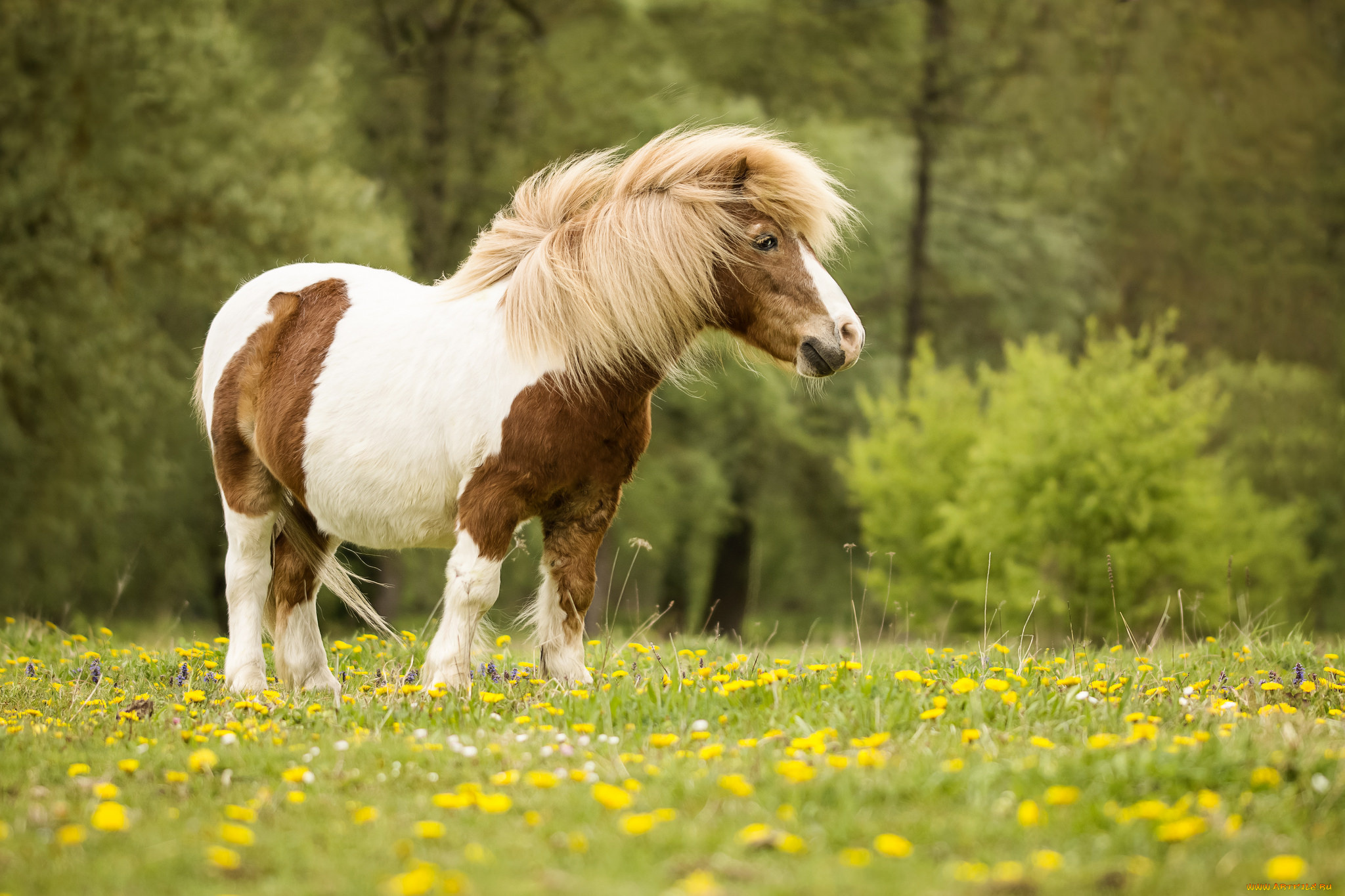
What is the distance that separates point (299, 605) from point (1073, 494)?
14431mm

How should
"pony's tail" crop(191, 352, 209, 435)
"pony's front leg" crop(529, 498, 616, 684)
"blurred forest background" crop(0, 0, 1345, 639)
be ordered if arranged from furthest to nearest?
"blurred forest background" crop(0, 0, 1345, 639) → "pony's tail" crop(191, 352, 209, 435) → "pony's front leg" crop(529, 498, 616, 684)

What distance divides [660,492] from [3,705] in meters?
15.0

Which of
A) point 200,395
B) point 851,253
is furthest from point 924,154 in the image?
point 200,395

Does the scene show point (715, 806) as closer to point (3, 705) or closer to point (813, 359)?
point (813, 359)

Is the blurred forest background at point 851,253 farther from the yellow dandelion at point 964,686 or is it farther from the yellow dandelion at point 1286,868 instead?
the yellow dandelion at point 1286,868

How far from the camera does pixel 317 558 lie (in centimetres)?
568

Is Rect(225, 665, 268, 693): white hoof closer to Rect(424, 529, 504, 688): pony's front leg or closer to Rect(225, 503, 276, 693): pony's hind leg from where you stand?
Rect(225, 503, 276, 693): pony's hind leg

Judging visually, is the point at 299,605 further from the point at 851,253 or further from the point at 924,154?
the point at 924,154

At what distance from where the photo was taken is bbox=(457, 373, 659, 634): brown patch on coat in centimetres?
449

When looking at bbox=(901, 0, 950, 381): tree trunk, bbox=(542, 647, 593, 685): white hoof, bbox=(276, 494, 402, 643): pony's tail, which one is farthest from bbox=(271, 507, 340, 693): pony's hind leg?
bbox=(901, 0, 950, 381): tree trunk

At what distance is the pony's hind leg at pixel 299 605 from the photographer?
5.43m

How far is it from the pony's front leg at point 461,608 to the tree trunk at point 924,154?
55.2ft

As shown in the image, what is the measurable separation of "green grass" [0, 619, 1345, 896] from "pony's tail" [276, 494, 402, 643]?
85cm

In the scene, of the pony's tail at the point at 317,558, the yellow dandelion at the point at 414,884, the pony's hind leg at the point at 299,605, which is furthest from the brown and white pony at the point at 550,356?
the yellow dandelion at the point at 414,884
